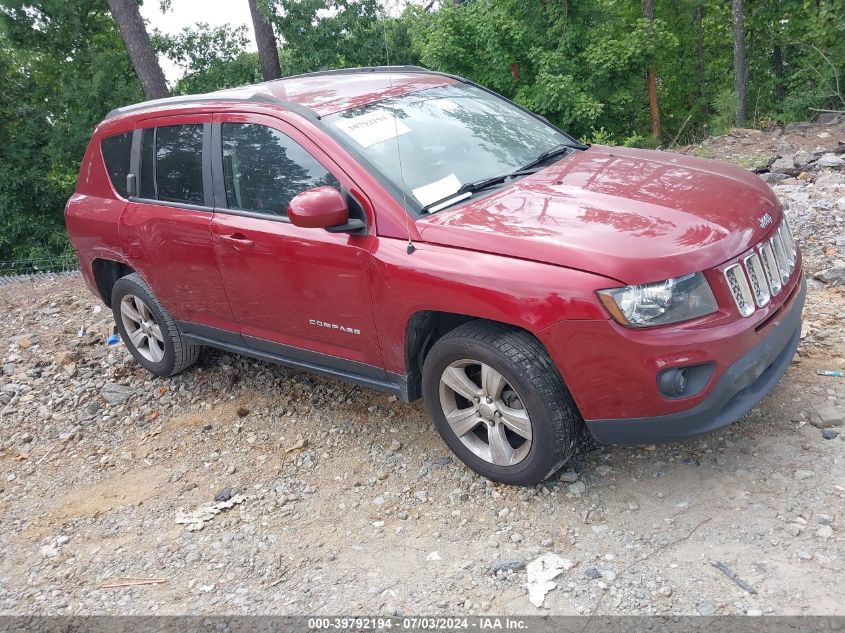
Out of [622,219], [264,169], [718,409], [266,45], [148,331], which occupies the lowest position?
[148,331]

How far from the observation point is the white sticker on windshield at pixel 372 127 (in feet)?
12.6

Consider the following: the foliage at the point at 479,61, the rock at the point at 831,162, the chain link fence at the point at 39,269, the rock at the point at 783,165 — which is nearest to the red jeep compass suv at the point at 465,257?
the rock at the point at 783,165

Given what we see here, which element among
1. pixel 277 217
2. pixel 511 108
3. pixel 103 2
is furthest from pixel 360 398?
pixel 103 2

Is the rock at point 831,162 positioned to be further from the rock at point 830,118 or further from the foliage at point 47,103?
the foliage at point 47,103

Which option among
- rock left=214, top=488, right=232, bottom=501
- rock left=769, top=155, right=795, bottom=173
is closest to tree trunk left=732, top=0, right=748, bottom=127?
rock left=769, top=155, right=795, bottom=173

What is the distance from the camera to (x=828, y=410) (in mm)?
3756

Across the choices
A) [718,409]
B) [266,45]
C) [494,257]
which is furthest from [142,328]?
[266,45]

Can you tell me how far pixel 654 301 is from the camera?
9.59 feet

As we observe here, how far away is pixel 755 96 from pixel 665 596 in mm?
19105

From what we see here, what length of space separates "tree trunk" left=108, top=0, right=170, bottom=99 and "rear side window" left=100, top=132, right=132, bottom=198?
1078 centimetres

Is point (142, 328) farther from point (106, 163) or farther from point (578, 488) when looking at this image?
point (578, 488)

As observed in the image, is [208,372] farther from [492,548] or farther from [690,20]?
[690,20]

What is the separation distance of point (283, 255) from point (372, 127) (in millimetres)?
836

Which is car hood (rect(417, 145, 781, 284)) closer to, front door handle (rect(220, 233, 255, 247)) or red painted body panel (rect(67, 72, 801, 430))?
red painted body panel (rect(67, 72, 801, 430))
